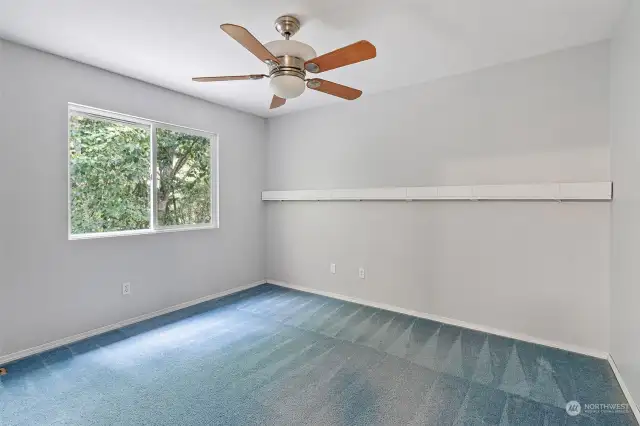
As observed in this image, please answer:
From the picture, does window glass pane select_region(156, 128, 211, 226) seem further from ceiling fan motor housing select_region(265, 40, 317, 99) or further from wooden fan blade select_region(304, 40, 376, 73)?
wooden fan blade select_region(304, 40, 376, 73)

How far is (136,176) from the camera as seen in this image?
329 cm

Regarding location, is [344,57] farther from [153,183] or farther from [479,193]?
[153,183]

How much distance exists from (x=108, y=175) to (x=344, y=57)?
2559 mm

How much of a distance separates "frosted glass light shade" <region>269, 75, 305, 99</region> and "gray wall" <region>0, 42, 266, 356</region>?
1.92 meters

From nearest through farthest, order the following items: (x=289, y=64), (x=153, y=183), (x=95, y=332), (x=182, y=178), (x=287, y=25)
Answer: (x=289, y=64) → (x=287, y=25) → (x=95, y=332) → (x=153, y=183) → (x=182, y=178)

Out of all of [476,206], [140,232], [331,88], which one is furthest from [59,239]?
[476,206]

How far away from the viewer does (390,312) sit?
11.5 ft

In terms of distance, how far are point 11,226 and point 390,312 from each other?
11.4 feet

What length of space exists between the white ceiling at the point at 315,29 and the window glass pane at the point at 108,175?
586 millimetres

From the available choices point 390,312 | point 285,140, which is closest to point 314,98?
point 285,140

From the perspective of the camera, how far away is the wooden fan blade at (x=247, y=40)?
1.58 metres

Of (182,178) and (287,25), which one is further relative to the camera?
(182,178)

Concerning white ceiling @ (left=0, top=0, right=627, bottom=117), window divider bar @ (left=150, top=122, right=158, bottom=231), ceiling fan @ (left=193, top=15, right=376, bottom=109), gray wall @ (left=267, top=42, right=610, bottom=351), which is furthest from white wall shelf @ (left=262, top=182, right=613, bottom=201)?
window divider bar @ (left=150, top=122, right=158, bottom=231)

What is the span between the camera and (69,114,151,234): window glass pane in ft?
9.36
